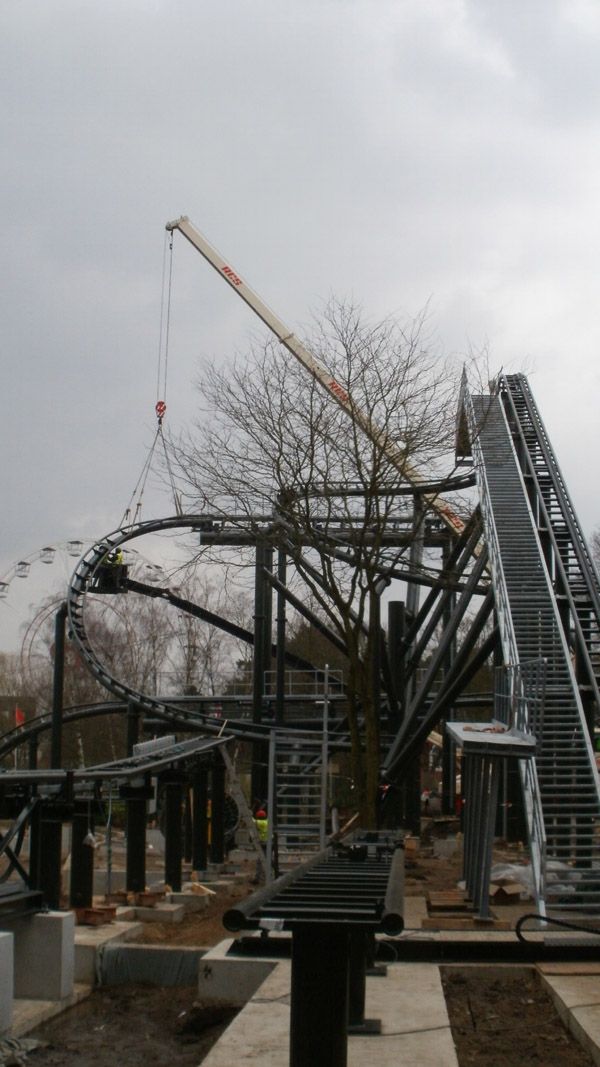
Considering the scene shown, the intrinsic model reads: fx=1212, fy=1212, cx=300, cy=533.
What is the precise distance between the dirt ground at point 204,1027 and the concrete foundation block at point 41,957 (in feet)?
0.95

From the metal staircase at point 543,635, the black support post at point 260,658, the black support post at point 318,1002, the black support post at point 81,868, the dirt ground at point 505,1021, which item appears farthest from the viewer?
the black support post at point 260,658

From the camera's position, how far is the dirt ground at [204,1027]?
7.14m

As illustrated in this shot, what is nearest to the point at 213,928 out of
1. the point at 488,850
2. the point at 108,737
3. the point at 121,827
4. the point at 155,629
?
the point at 488,850

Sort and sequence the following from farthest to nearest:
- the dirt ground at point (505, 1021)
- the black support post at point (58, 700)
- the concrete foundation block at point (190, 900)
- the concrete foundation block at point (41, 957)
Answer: the black support post at point (58, 700)
the concrete foundation block at point (190, 900)
the concrete foundation block at point (41, 957)
the dirt ground at point (505, 1021)

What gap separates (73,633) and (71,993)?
20.5 m

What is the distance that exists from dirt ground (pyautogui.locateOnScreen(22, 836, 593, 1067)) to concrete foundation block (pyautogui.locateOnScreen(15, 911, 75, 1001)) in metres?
0.29

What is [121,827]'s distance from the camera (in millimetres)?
38344

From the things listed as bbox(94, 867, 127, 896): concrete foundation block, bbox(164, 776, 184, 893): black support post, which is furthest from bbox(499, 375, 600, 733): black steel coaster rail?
bbox(94, 867, 127, 896): concrete foundation block

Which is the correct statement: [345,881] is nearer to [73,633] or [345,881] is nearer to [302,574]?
[302,574]

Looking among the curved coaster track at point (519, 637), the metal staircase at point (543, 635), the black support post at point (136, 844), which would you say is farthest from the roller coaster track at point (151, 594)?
the black support post at point (136, 844)

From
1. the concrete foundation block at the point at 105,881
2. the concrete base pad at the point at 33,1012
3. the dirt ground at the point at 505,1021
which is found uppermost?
the concrete foundation block at the point at 105,881

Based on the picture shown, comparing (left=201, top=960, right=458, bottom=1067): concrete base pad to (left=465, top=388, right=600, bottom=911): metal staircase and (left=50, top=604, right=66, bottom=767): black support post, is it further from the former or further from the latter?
(left=50, top=604, right=66, bottom=767): black support post

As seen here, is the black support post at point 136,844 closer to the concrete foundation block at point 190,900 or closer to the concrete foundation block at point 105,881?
the concrete foundation block at point 190,900

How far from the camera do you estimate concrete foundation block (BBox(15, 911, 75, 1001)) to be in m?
9.55
